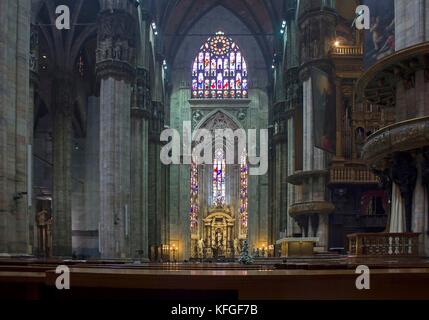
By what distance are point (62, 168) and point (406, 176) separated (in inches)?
1039

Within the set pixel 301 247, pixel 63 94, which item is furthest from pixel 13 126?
pixel 63 94

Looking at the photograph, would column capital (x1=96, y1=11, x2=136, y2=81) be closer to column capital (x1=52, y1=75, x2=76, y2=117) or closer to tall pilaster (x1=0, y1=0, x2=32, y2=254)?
column capital (x1=52, y1=75, x2=76, y2=117)

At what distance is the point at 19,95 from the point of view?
1769 cm

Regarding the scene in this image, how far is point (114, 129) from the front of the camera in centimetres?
3020

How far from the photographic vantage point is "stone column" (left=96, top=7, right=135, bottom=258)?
29.9 m

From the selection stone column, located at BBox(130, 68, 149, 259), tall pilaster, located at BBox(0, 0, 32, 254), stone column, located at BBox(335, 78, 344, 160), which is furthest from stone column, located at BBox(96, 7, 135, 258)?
tall pilaster, located at BBox(0, 0, 32, 254)

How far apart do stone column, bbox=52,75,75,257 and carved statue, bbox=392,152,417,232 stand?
25660 mm

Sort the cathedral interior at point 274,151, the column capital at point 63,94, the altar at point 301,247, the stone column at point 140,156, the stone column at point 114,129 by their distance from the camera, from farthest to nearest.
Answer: the column capital at point 63,94 < the stone column at point 140,156 < the stone column at point 114,129 < the altar at point 301,247 < the cathedral interior at point 274,151

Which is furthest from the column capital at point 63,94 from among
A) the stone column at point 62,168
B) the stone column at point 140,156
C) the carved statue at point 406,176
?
the carved statue at point 406,176

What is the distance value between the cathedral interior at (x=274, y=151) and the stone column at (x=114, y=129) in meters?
0.07

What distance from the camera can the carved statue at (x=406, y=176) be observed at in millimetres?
13125

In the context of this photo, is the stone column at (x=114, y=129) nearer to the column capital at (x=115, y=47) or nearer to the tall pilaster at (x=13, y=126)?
the column capital at (x=115, y=47)

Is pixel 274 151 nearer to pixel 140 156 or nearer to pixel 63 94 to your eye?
pixel 140 156
